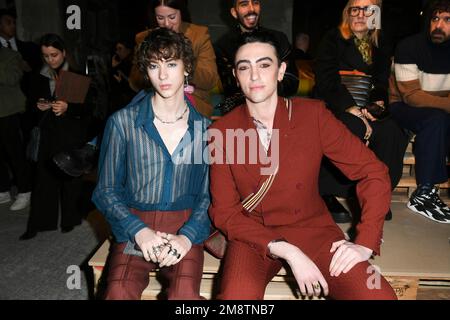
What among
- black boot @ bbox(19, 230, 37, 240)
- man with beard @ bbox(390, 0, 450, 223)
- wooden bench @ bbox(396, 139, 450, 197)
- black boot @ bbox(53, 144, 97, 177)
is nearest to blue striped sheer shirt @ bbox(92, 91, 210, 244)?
black boot @ bbox(53, 144, 97, 177)

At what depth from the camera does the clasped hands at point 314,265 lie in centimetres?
181

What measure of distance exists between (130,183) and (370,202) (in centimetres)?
139

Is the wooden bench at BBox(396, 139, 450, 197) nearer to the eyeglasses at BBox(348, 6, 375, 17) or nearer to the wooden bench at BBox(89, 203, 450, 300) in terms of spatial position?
the wooden bench at BBox(89, 203, 450, 300)

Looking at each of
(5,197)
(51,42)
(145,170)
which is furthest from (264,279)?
(5,197)

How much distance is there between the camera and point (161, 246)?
191 centimetres

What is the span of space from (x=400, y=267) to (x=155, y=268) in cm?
159

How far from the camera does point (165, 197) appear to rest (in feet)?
7.11

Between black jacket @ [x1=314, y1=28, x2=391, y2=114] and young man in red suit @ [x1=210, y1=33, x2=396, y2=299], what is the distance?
3.90ft

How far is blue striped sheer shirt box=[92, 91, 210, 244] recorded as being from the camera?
209cm

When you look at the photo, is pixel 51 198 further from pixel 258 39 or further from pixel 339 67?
pixel 339 67

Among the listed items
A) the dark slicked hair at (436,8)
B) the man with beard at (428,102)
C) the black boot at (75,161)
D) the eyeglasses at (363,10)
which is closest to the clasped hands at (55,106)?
the black boot at (75,161)

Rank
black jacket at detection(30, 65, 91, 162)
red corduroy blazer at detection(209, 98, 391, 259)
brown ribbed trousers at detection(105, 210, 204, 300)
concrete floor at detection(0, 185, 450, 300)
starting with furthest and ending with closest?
black jacket at detection(30, 65, 91, 162)
concrete floor at detection(0, 185, 450, 300)
red corduroy blazer at detection(209, 98, 391, 259)
brown ribbed trousers at detection(105, 210, 204, 300)

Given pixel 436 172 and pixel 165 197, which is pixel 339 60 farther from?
pixel 165 197
